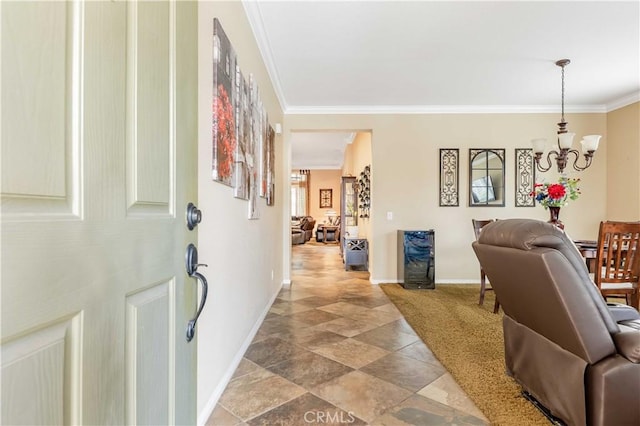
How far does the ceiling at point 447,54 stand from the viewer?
107 inches

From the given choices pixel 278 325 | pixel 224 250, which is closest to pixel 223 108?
pixel 224 250

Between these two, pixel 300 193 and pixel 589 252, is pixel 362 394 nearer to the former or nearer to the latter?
pixel 589 252

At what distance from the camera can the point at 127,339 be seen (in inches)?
28.3

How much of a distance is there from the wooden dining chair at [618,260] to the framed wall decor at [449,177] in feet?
7.88

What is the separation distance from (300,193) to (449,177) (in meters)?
8.63

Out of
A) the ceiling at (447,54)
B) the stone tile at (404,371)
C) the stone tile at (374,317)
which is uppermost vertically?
the ceiling at (447,54)

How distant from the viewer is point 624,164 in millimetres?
4746

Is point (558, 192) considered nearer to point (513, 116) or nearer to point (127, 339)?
point (513, 116)

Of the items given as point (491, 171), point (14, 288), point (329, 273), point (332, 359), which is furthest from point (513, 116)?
point (14, 288)

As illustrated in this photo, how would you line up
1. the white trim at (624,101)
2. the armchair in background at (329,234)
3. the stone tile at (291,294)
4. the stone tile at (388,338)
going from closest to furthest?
the stone tile at (388,338) → the stone tile at (291,294) → the white trim at (624,101) → the armchair in background at (329,234)

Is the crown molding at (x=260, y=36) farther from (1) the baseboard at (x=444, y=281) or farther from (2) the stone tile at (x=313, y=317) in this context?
(1) the baseboard at (x=444, y=281)

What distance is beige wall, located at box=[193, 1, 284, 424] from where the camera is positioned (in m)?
1.66

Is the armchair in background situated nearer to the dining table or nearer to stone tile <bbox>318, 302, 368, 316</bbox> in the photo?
stone tile <bbox>318, 302, 368, 316</bbox>

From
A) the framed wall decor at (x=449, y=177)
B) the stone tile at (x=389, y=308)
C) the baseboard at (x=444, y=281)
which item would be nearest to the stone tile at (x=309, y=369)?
the stone tile at (x=389, y=308)
